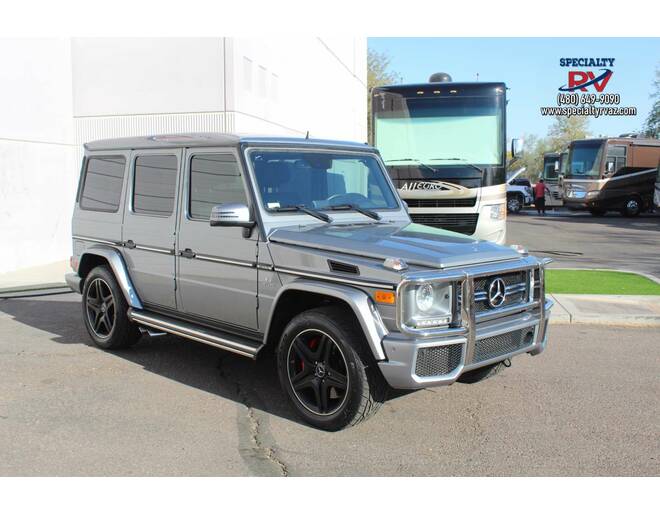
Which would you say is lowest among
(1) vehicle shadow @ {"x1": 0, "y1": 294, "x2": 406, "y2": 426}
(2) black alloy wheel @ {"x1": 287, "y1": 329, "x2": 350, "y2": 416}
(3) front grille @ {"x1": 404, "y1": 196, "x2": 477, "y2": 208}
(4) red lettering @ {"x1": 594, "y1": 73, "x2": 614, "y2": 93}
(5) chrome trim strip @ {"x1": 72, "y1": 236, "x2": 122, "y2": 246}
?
(1) vehicle shadow @ {"x1": 0, "y1": 294, "x2": 406, "y2": 426}

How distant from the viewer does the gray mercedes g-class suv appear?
171 inches

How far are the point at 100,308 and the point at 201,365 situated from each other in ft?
4.22

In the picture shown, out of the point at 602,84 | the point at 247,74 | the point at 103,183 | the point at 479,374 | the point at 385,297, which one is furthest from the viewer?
the point at 602,84

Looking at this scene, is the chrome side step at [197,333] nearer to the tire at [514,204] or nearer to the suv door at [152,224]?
the suv door at [152,224]

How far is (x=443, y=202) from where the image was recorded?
1141 cm

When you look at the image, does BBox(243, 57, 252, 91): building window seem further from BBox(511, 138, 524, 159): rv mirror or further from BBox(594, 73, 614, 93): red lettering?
BBox(594, 73, 614, 93): red lettering

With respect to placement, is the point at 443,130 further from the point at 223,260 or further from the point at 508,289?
the point at 508,289

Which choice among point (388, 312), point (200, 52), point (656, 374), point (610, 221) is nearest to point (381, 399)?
point (388, 312)

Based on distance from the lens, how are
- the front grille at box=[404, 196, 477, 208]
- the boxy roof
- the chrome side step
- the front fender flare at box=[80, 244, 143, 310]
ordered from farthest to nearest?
the front grille at box=[404, 196, 477, 208] < the front fender flare at box=[80, 244, 143, 310] < the boxy roof < the chrome side step

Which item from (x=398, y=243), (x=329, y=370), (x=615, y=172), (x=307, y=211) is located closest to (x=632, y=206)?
(x=615, y=172)

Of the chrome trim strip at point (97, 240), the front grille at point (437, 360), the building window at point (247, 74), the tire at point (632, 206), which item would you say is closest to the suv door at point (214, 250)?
the chrome trim strip at point (97, 240)

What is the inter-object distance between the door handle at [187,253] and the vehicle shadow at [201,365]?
1.04 m

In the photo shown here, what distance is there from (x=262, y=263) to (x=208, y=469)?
1594 mm

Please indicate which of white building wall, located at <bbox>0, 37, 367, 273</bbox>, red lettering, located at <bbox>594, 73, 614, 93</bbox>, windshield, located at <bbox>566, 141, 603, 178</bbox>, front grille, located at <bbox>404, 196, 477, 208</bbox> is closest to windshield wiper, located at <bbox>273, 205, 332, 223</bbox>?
front grille, located at <bbox>404, 196, 477, 208</bbox>
